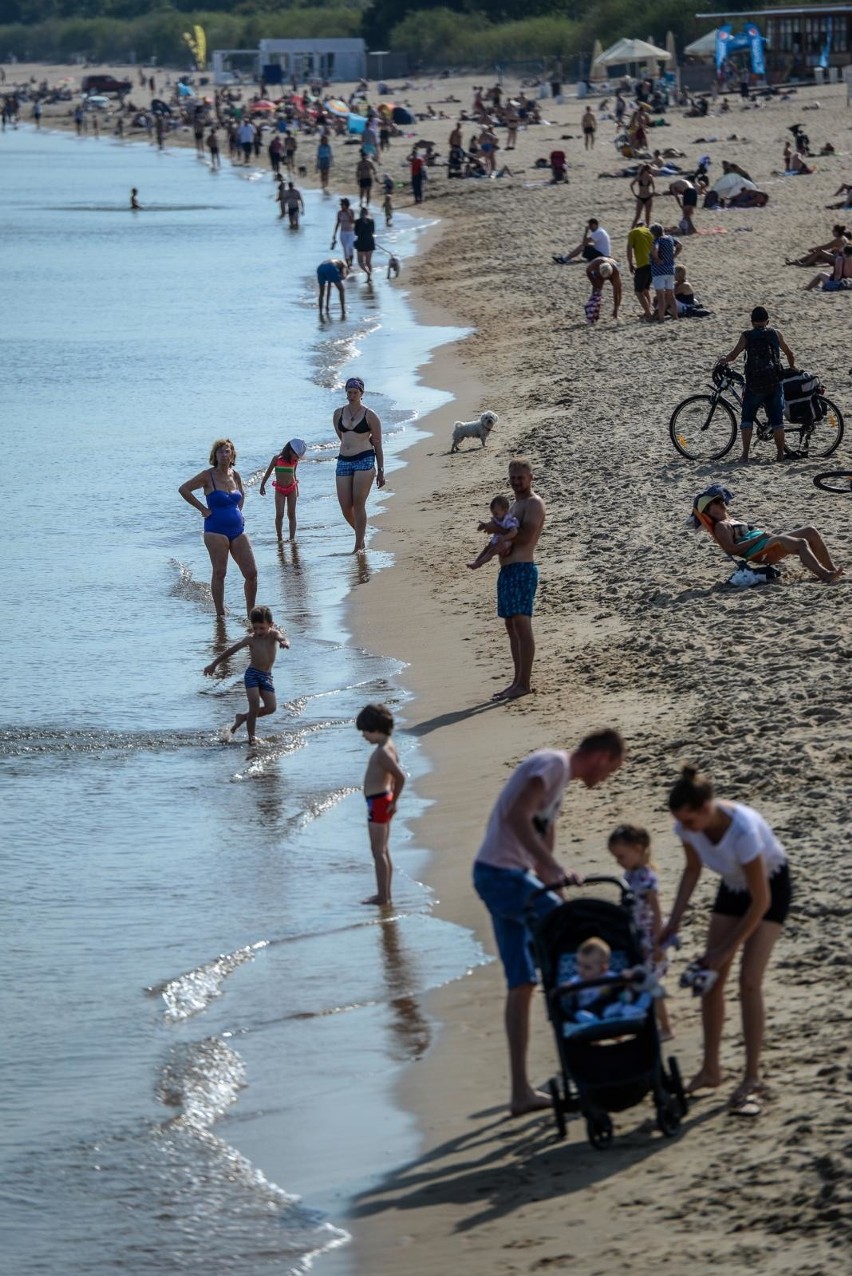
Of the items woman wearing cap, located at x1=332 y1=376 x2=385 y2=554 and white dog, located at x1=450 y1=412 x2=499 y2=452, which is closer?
woman wearing cap, located at x1=332 y1=376 x2=385 y2=554

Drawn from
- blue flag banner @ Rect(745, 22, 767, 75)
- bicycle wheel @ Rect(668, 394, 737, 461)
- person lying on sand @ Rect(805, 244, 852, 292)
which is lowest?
bicycle wheel @ Rect(668, 394, 737, 461)

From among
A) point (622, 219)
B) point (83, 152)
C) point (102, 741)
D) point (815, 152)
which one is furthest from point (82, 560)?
point (83, 152)

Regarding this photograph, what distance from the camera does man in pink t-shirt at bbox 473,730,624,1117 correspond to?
613 cm

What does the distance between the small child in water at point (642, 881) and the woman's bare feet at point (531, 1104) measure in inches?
24.8

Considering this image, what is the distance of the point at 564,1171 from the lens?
6.17m

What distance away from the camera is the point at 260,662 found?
37.9 ft

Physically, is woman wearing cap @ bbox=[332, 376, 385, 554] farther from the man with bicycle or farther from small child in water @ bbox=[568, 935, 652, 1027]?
small child in water @ bbox=[568, 935, 652, 1027]

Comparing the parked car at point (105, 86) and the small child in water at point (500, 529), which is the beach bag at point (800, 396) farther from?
the parked car at point (105, 86)

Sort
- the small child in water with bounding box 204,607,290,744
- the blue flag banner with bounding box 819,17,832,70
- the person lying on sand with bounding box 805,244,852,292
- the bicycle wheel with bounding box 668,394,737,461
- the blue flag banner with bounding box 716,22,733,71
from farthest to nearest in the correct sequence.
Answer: the blue flag banner with bounding box 819,17,832,70
the blue flag banner with bounding box 716,22,733,71
the person lying on sand with bounding box 805,244,852,292
the bicycle wheel with bounding box 668,394,737,461
the small child in water with bounding box 204,607,290,744

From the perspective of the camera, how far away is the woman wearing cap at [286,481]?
16.1 metres

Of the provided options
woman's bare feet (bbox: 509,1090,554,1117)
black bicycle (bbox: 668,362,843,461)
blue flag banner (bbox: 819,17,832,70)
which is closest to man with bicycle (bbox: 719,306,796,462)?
black bicycle (bbox: 668,362,843,461)

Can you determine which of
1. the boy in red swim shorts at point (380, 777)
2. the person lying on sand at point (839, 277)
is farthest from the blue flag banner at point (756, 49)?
the boy in red swim shorts at point (380, 777)

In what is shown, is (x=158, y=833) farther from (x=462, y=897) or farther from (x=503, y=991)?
(x=503, y=991)

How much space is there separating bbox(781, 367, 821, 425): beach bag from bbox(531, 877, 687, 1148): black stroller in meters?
10.9
